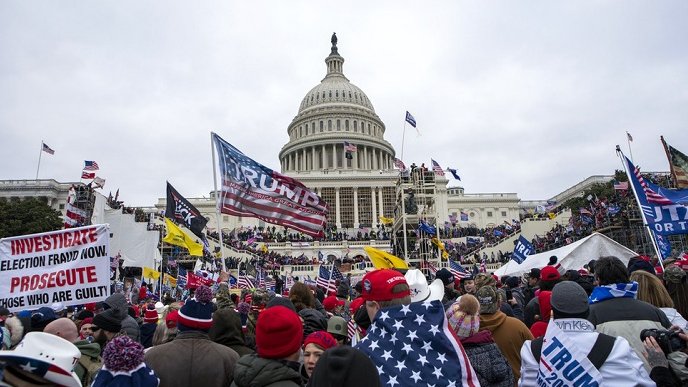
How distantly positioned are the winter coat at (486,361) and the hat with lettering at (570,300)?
805 mm

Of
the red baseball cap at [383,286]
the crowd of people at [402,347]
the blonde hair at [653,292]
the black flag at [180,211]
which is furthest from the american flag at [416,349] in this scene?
the black flag at [180,211]

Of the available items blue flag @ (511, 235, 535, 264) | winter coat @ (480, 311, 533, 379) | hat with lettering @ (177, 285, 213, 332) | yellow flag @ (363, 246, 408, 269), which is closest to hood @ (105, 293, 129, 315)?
hat with lettering @ (177, 285, 213, 332)

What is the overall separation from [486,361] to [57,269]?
6633 millimetres

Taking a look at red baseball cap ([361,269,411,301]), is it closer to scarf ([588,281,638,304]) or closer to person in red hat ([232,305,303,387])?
person in red hat ([232,305,303,387])

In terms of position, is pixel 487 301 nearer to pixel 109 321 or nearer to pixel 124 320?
pixel 109 321

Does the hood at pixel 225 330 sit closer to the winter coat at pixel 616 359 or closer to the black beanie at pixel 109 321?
the black beanie at pixel 109 321

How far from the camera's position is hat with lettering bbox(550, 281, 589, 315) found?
3260 mm

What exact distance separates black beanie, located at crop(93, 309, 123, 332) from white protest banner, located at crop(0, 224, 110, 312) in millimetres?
2575

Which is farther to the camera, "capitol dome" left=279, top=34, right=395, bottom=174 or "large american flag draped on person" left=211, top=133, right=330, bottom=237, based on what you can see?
"capitol dome" left=279, top=34, right=395, bottom=174

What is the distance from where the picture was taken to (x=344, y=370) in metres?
2.30

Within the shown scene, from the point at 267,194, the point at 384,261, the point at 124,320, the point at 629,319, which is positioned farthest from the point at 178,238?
the point at 629,319

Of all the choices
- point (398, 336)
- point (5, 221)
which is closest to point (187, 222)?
point (398, 336)

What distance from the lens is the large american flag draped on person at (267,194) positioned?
12.8 m

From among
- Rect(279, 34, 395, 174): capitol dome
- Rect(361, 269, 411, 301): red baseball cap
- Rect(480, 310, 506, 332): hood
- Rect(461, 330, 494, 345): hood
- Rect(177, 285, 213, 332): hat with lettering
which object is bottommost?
Rect(461, 330, 494, 345): hood
